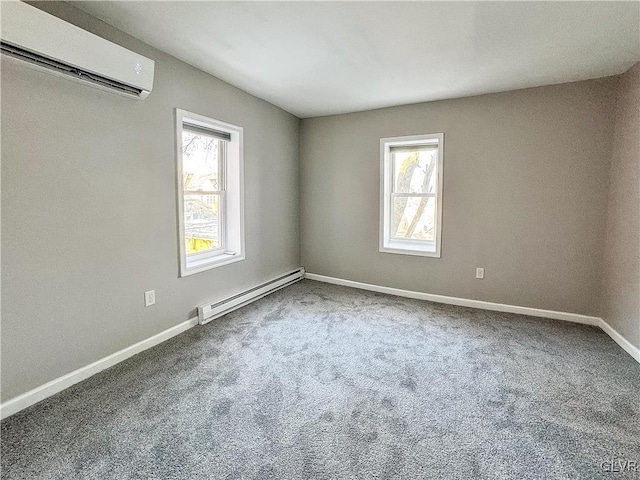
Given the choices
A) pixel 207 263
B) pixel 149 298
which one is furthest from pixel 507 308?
pixel 149 298

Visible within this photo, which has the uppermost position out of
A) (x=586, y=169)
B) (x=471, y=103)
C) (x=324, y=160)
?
(x=471, y=103)

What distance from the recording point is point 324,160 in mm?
4426

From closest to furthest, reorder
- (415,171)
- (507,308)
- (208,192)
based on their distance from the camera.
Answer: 1. (208,192)
2. (507,308)
3. (415,171)

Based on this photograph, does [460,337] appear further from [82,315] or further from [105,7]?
[105,7]

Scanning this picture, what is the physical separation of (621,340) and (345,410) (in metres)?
2.55

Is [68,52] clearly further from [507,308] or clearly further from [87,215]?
[507,308]

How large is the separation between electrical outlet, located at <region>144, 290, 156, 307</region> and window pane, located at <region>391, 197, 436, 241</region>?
2.97 metres

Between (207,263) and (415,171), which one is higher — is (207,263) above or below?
below

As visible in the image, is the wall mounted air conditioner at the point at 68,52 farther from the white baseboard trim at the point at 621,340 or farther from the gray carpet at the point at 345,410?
the white baseboard trim at the point at 621,340

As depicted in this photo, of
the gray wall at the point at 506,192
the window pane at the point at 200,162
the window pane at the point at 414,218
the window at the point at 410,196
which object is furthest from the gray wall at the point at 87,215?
the window pane at the point at 414,218

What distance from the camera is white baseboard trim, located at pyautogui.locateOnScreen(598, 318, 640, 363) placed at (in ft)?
7.89

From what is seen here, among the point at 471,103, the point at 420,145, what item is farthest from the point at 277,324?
the point at 471,103

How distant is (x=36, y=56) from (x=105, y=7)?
557 millimetres

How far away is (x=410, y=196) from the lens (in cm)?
402
